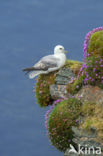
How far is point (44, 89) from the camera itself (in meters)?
16.0

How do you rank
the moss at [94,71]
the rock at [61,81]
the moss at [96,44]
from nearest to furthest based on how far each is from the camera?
the moss at [94,71] → the moss at [96,44] → the rock at [61,81]

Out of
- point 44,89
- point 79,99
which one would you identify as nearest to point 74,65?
point 44,89

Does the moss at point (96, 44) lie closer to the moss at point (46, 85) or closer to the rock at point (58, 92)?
the moss at point (46, 85)

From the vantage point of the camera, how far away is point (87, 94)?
1444cm

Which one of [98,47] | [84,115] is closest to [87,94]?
[84,115]

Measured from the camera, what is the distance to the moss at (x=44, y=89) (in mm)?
15875

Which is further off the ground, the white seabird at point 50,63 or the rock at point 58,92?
the white seabird at point 50,63

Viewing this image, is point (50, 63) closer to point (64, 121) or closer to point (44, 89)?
point (44, 89)

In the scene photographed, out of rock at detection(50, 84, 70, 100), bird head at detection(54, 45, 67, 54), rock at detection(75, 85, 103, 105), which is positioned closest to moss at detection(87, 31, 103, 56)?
bird head at detection(54, 45, 67, 54)

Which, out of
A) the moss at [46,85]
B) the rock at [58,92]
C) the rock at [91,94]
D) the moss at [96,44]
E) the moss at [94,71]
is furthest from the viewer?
the moss at [46,85]

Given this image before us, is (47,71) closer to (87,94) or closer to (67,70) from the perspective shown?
(67,70)

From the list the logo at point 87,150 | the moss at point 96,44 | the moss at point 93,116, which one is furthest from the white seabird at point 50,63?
the logo at point 87,150

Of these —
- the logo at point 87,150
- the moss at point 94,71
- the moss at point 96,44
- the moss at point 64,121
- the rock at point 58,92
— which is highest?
the moss at point 96,44

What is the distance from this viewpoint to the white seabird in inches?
604
